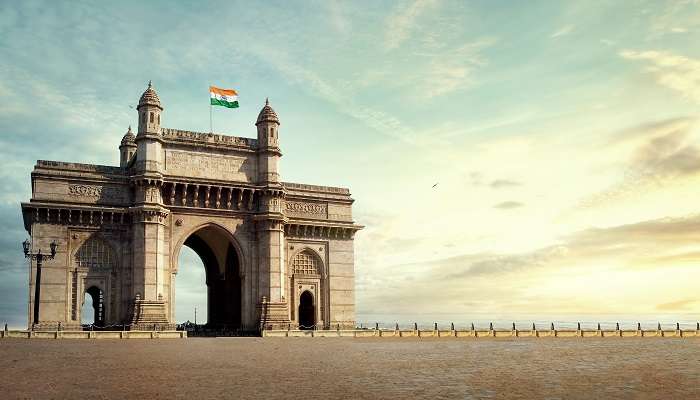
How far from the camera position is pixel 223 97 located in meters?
57.1

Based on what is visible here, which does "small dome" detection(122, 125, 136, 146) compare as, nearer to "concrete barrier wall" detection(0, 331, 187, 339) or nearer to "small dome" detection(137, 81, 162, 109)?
"small dome" detection(137, 81, 162, 109)

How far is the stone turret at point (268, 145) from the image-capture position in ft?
183

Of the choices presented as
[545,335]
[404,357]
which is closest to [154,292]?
[404,357]

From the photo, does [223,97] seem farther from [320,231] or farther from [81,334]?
[81,334]

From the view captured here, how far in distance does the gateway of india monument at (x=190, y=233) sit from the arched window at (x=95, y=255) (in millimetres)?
69

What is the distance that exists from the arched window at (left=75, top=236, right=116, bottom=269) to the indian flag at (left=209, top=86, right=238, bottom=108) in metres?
13.9

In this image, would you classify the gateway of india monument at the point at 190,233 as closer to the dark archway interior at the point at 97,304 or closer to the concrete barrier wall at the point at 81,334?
the dark archway interior at the point at 97,304

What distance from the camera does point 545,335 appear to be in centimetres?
5969

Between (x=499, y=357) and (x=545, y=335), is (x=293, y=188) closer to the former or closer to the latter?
(x=545, y=335)

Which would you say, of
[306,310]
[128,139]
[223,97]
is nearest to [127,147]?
[128,139]

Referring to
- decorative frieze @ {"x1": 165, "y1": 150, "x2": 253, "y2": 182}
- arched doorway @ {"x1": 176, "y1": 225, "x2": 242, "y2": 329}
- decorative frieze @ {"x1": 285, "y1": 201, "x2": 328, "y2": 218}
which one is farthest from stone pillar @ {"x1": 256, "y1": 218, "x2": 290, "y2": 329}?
decorative frieze @ {"x1": 165, "y1": 150, "x2": 253, "y2": 182}

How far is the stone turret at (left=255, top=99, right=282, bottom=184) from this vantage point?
183ft

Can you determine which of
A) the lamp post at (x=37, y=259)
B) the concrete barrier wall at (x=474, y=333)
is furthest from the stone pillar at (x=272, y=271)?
the lamp post at (x=37, y=259)

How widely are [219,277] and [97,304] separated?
10.1 meters
